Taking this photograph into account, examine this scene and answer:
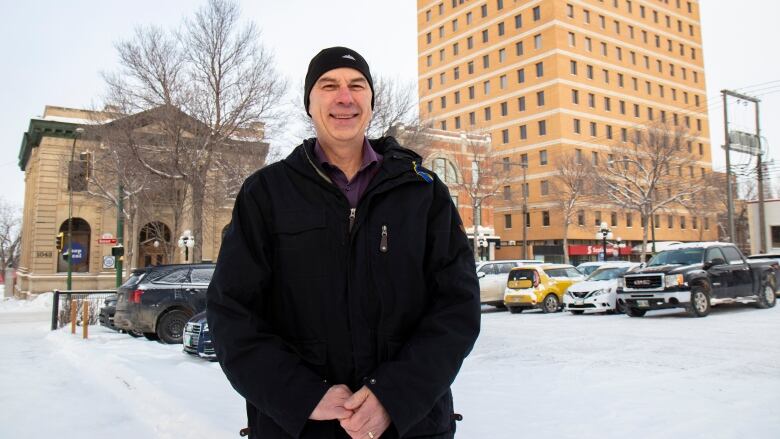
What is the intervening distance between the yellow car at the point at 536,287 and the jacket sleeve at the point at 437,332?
52.4 ft

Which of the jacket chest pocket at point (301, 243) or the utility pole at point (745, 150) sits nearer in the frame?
the jacket chest pocket at point (301, 243)

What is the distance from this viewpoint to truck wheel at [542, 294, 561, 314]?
17375 mm

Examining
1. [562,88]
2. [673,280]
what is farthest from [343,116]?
[562,88]

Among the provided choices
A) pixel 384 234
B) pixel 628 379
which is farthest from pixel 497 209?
pixel 384 234

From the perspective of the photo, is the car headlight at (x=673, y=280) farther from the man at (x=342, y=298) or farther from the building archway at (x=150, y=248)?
the building archway at (x=150, y=248)

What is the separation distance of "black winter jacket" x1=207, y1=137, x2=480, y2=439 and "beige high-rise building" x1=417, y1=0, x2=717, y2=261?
158 ft

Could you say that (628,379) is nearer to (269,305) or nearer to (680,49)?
(269,305)

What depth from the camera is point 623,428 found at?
4.37 m

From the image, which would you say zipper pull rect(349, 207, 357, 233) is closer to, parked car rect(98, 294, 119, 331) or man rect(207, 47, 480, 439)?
man rect(207, 47, 480, 439)

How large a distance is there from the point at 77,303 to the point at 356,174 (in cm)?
1693

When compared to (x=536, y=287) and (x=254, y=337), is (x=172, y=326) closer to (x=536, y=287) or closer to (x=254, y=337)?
(x=254, y=337)

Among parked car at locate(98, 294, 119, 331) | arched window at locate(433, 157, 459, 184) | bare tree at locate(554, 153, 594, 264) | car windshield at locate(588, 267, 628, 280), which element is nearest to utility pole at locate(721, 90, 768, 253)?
car windshield at locate(588, 267, 628, 280)

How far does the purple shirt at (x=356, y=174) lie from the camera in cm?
213

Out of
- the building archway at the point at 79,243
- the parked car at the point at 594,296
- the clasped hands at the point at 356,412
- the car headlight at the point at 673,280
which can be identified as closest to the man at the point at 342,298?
the clasped hands at the point at 356,412
